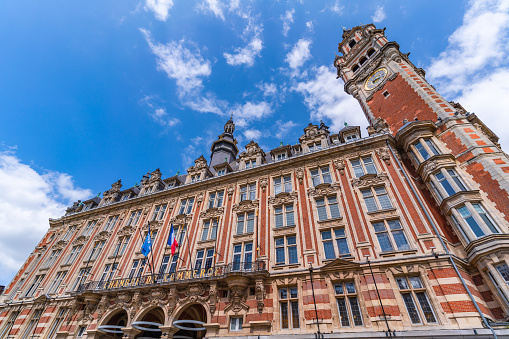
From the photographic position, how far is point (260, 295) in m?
16.2

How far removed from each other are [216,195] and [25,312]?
74.4 ft

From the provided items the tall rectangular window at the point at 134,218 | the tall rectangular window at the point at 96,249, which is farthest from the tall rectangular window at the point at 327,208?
the tall rectangular window at the point at 96,249

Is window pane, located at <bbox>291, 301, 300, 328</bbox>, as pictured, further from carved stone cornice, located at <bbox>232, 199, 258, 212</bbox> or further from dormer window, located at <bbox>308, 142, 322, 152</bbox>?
dormer window, located at <bbox>308, 142, 322, 152</bbox>

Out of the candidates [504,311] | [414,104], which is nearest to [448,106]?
[414,104]

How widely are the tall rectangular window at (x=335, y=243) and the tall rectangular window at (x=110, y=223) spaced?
24.5 m

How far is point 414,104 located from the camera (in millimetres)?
24547

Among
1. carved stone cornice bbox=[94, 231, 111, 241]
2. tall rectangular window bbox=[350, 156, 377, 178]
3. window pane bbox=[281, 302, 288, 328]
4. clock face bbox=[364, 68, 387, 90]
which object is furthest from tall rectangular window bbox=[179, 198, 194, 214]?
clock face bbox=[364, 68, 387, 90]

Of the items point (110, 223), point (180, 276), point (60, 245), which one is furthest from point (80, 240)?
point (180, 276)

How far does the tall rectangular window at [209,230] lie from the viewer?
2227cm

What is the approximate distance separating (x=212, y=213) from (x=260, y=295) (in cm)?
967

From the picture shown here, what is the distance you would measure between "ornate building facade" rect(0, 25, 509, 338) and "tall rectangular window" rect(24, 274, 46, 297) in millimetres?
215

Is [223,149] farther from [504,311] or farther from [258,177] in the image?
[504,311]

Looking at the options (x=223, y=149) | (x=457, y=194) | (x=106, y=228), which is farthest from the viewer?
(x=223, y=149)

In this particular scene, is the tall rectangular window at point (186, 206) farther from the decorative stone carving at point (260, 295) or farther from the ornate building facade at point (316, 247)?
the decorative stone carving at point (260, 295)
